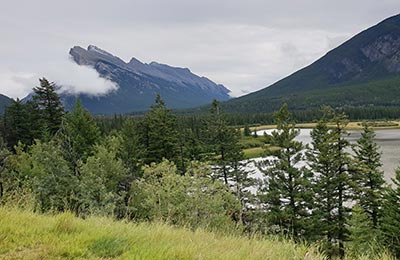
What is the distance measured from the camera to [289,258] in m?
4.37

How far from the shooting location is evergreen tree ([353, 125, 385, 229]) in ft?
96.7

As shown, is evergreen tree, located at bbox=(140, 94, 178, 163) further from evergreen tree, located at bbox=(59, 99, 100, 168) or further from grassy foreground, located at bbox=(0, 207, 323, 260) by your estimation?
grassy foreground, located at bbox=(0, 207, 323, 260)

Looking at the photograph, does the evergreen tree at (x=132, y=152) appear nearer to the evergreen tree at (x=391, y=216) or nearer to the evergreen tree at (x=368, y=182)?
the evergreen tree at (x=368, y=182)

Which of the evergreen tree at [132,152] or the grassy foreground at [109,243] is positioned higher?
the grassy foreground at [109,243]

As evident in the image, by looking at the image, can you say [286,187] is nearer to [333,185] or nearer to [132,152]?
[333,185]

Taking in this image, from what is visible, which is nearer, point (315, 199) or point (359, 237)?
point (359, 237)

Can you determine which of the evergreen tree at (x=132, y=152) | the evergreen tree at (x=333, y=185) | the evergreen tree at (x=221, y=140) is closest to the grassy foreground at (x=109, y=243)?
the evergreen tree at (x=333, y=185)

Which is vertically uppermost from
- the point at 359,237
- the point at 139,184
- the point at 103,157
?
the point at 103,157

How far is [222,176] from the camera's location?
4003 centimetres

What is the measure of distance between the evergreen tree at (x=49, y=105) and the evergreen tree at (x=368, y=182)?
30.9 meters

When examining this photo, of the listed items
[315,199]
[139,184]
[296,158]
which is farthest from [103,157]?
[315,199]

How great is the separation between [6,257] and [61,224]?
1.24 meters

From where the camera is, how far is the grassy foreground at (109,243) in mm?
4191

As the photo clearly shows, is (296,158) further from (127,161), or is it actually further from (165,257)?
(165,257)
